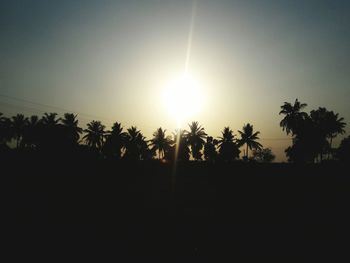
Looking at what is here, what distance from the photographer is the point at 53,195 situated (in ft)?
51.0

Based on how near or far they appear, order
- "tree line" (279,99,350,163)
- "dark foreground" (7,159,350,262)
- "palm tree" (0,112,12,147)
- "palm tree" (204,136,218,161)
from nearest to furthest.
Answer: "dark foreground" (7,159,350,262), "tree line" (279,99,350,163), "palm tree" (0,112,12,147), "palm tree" (204,136,218,161)

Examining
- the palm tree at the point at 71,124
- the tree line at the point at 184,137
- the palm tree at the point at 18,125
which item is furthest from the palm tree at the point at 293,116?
the palm tree at the point at 18,125

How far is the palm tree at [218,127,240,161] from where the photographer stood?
4770 cm

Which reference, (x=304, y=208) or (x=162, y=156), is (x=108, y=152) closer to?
(x=162, y=156)

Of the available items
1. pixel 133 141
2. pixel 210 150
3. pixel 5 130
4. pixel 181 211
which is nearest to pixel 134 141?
pixel 133 141

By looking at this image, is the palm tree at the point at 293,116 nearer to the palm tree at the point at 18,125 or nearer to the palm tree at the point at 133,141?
the palm tree at the point at 133,141

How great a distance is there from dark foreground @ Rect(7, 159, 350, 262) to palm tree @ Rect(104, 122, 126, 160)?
27.4m

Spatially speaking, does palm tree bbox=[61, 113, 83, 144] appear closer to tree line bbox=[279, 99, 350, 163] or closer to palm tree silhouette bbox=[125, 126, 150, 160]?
palm tree silhouette bbox=[125, 126, 150, 160]

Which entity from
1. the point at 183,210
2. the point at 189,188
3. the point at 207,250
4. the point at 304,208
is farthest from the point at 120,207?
the point at 304,208

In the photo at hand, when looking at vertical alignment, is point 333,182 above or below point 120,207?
above

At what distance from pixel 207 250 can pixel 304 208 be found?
757 centimetres

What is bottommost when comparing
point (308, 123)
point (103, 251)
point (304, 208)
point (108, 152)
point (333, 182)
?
point (103, 251)

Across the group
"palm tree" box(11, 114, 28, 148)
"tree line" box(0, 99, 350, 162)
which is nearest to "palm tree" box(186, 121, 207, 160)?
"tree line" box(0, 99, 350, 162)

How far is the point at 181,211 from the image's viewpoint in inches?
564
